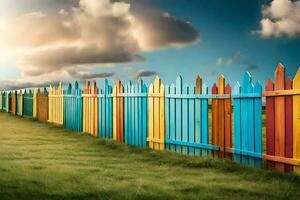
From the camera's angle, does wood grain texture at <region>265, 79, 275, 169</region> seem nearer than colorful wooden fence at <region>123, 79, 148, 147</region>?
Yes

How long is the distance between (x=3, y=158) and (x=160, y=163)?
10.5ft

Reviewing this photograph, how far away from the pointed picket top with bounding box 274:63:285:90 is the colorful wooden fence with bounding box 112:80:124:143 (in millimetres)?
5947

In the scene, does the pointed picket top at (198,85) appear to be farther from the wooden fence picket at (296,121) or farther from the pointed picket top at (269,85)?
the wooden fence picket at (296,121)

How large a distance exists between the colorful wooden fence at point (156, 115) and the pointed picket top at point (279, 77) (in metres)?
3.49

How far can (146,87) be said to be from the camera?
11.4 m

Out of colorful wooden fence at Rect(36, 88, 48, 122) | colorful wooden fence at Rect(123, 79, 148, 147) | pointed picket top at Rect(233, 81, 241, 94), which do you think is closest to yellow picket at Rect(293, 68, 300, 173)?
pointed picket top at Rect(233, 81, 241, 94)

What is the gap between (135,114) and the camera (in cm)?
1191

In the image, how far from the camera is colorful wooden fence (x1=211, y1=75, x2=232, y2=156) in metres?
8.72

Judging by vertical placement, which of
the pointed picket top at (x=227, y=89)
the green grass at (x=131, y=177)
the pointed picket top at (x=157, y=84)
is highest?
the pointed picket top at (x=157, y=84)

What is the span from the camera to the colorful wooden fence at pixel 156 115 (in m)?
10.6

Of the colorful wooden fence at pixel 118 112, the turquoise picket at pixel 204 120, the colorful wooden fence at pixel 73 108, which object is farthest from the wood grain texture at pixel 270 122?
the colorful wooden fence at pixel 73 108

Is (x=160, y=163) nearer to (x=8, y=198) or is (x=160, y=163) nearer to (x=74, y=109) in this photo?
(x=8, y=198)

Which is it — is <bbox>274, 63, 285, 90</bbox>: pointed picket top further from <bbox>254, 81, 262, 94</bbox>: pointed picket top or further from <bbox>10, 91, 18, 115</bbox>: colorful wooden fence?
<bbox>10, 91, 18, 115</bbox>: colorful wooden fence

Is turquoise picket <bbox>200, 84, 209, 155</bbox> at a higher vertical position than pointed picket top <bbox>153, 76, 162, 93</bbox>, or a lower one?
lower
